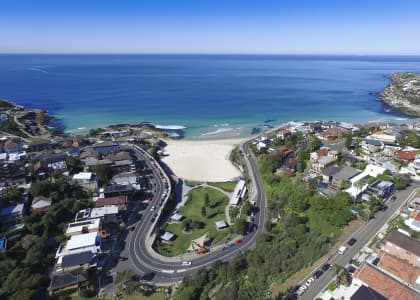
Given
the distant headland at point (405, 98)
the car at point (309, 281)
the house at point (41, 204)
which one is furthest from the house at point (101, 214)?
the distant headland at point (405, 98)

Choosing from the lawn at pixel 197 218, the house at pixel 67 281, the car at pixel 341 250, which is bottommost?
the lawn at pixel 197 218

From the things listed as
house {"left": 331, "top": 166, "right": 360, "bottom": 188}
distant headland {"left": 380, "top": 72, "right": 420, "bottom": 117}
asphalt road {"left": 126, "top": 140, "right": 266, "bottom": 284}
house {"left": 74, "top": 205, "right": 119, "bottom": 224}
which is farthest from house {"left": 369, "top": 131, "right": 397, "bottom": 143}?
house {"left": 74, "top": 205, "right": 119, "bottom": 224}

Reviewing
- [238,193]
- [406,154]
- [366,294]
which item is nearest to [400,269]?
[366,294]

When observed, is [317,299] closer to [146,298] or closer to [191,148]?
[146,298]

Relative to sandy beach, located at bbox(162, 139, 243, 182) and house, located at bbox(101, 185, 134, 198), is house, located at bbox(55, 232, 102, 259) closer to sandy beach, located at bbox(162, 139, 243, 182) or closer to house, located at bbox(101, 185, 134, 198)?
house, located at bbox(101, 185, 134, 198)

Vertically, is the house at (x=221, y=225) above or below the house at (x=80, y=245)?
below

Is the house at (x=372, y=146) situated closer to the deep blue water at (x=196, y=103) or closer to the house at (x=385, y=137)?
the house at (x=385, y=137)

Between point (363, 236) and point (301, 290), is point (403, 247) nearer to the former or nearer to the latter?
point (363, 236)
